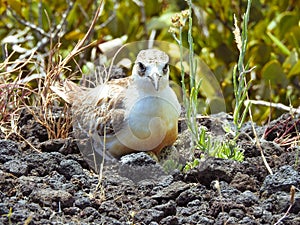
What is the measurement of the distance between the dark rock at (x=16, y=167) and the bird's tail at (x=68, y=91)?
72 centimetres

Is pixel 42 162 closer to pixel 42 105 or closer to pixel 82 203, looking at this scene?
pixel 82 203

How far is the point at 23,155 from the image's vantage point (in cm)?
362

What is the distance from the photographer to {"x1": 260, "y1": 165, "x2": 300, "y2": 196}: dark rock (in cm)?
323

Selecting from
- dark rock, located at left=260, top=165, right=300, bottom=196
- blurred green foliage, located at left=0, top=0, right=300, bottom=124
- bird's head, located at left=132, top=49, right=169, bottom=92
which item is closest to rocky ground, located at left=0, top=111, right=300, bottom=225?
dark rock, located at left=260, top=165, right=300, bottom=196

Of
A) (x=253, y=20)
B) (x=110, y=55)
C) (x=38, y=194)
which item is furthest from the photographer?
(x=253, y=20)

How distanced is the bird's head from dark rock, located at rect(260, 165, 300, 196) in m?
0.64

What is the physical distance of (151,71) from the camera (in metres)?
3.54

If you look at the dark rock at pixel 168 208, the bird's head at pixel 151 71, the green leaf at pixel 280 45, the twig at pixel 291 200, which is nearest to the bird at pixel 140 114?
the bird's head at pixel 151 71

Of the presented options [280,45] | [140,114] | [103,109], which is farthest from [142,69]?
[280,45]

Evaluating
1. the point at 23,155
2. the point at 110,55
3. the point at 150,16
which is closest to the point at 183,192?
the point at 23,155

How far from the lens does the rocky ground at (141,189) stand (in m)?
3.05

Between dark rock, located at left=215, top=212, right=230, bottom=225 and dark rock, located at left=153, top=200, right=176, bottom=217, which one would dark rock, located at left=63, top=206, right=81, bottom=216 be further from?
dark rock, located at left=215, top=212, right=230, bottom=225

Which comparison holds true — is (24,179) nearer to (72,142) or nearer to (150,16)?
(72,142)

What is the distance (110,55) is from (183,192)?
6.45ft
